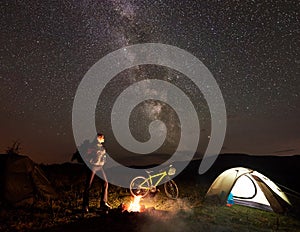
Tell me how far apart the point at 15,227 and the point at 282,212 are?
919 centimetres

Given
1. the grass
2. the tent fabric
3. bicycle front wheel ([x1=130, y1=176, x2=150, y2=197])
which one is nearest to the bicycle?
bicycle front wheel ([x1=130, y1=176, x2=150, y2=197])

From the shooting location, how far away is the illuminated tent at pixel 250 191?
416 inches

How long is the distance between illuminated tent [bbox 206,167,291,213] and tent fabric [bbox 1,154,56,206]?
671cm

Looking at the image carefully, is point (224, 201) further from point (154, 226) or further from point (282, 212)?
point (154, 226)

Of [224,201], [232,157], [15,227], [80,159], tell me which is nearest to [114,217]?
[80,159]

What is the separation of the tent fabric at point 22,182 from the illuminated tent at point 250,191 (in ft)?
22.0

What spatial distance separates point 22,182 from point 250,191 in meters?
9.07

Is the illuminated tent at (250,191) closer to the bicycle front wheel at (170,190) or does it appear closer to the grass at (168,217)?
the grass at (168,217)

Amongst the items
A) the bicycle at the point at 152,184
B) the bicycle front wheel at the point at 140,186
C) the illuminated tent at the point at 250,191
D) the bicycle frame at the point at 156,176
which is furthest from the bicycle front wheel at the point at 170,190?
the illuminated tent at the point at 250,191

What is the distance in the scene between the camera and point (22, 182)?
32.0 feet

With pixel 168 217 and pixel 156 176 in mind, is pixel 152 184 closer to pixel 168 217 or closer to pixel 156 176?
pixel 156 176

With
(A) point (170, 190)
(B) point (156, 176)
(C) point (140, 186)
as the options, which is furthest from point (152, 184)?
(A) point (170, 190)

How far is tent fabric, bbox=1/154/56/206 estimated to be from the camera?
31.0ft

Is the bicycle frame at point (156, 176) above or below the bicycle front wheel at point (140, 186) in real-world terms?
above
